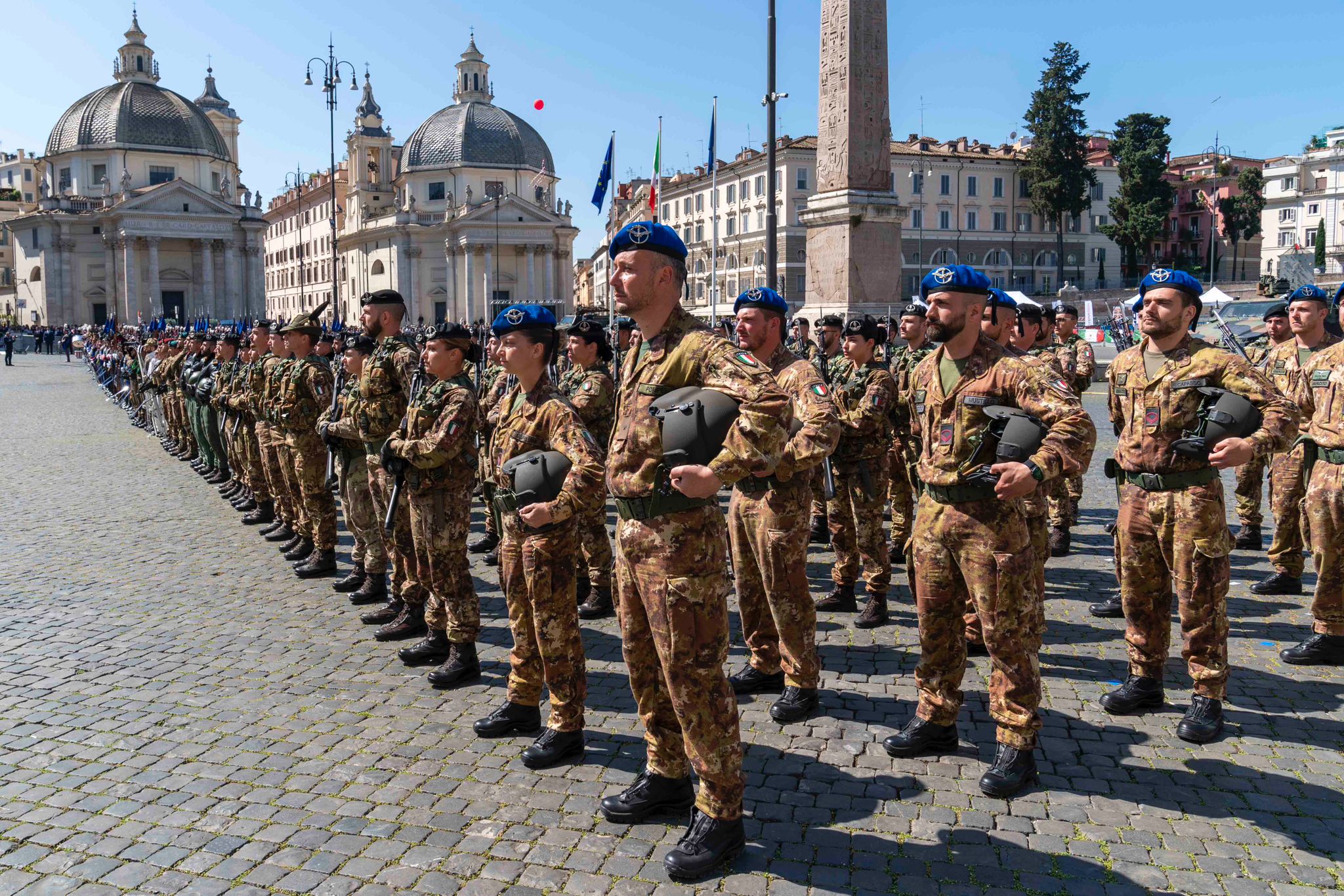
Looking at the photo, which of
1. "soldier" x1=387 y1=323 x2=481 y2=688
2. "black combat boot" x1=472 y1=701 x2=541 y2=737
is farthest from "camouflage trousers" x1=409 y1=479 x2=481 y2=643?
"black combat boot" x1=472 y1=701 x2=541 y2=737

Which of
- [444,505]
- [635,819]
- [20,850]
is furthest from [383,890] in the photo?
[444,505]

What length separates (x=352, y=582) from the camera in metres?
8.44

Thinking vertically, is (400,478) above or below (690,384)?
below

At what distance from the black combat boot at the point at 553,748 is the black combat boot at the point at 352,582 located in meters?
4.04

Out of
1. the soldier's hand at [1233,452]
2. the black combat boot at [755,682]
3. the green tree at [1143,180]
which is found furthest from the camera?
the green tree at [1143,180]

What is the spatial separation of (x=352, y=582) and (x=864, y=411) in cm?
467

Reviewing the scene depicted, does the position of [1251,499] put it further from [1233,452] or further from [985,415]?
[985,415]

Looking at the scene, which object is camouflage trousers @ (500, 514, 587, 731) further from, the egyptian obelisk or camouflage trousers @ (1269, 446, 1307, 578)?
the egyptian obelisk

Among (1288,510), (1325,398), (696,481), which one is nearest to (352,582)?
(696,481)

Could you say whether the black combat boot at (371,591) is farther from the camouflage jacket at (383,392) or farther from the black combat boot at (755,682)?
the black combat boot at (755,682)

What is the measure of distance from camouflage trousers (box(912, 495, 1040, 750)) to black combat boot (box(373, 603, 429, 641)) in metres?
3.82

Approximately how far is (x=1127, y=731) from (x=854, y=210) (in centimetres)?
1299

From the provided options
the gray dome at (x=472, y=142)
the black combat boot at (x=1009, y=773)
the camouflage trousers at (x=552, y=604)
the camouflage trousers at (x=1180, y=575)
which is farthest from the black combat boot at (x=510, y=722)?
the gray dome at (x=472, y=142)

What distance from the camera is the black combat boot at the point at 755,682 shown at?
578cm
